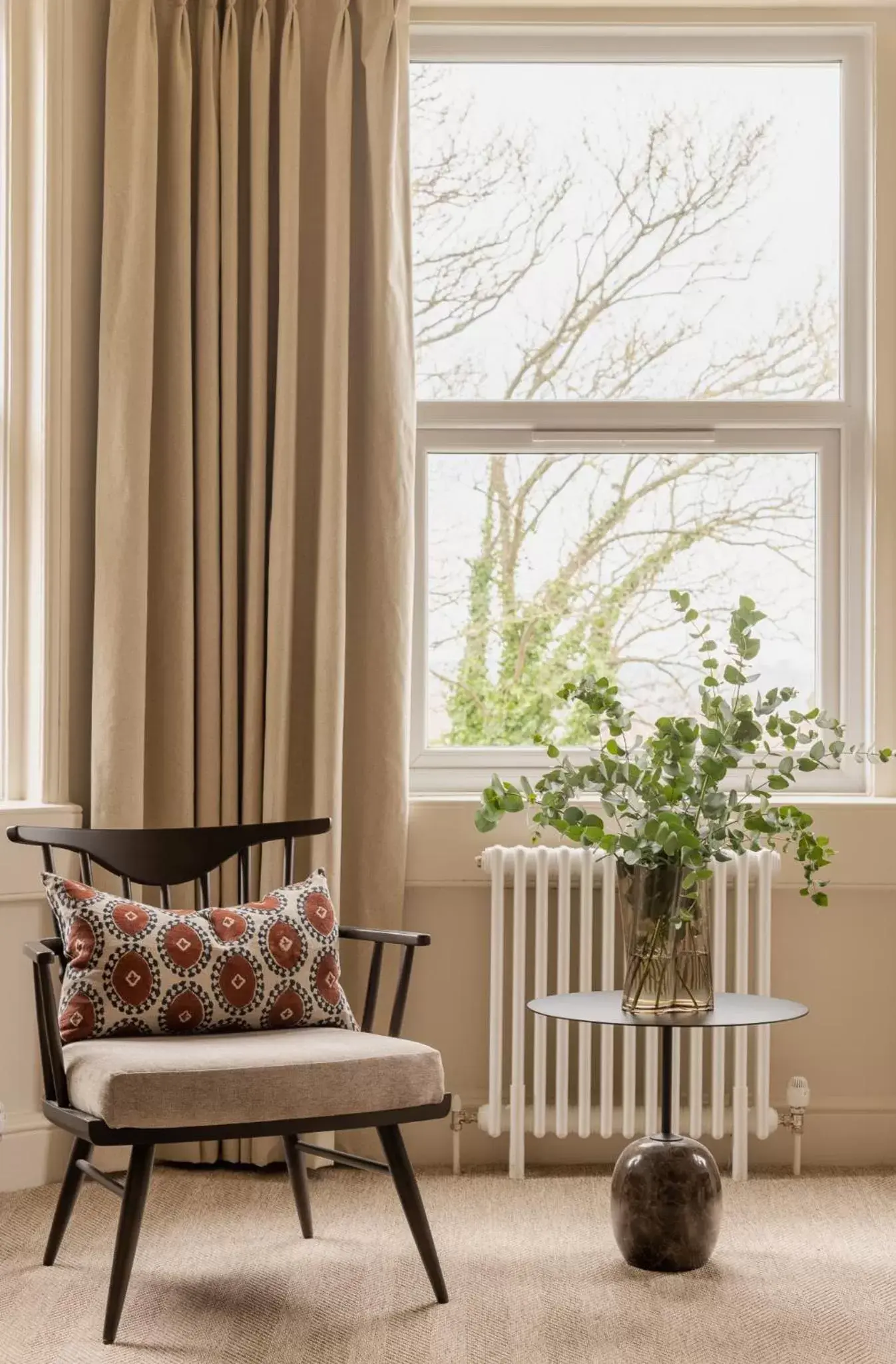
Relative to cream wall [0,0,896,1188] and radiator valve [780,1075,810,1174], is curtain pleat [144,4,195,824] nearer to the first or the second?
cream wall [0,0,896,1188]

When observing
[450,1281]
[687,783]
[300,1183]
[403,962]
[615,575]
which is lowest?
[450,1281]

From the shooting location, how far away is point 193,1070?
2.05 meters

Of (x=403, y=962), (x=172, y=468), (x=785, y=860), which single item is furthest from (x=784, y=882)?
(x=172, y=468)

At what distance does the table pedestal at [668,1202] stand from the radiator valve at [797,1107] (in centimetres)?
70

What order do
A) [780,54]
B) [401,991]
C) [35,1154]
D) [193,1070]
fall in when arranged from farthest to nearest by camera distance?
[780,54]
[35,1154]
[401,991]
[193,1070]

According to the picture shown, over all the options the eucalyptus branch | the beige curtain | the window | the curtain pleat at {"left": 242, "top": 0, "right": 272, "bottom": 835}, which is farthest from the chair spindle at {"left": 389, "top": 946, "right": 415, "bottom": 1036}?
the window

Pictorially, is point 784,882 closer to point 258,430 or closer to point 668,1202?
point 668,1202

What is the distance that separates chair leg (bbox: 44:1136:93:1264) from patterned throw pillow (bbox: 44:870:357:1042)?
0.22 metres

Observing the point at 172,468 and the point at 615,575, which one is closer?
the point at 172,468

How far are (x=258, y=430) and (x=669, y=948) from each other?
4.81 feet

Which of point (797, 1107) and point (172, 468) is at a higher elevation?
point (172, 468)

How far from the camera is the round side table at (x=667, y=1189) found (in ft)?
7.80

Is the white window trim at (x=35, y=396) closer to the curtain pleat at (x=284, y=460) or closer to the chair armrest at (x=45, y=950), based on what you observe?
the curtain pleat at (x=284, y=460)

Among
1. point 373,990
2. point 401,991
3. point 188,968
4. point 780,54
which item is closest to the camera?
point 188,968
